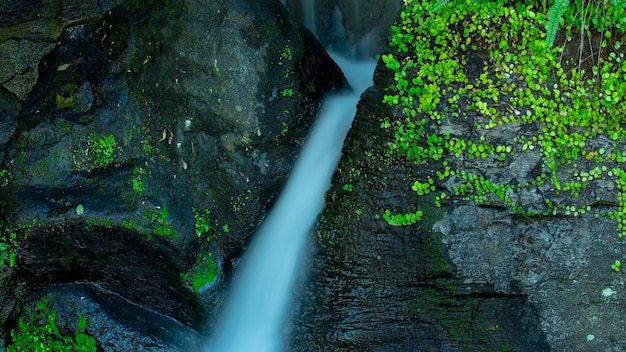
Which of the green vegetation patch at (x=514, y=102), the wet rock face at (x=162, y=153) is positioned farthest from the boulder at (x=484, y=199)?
the wet rock face at (x=162, y=153)

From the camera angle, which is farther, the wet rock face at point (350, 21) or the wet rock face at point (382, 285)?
the wet rock face at point (350, 21)

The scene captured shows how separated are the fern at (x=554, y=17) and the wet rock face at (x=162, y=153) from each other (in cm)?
176

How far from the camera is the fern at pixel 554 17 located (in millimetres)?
3930

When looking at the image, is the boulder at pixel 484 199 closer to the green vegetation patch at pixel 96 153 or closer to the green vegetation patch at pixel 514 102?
the green vegetation patch at pixel 514 102

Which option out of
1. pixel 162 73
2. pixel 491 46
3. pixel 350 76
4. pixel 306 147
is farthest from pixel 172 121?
pixel 491 46

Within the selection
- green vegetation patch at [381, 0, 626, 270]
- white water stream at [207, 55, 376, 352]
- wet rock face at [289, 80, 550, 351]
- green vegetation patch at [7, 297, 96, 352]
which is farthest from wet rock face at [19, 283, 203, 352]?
green vegetation patch at [381, 0, 626, 270]

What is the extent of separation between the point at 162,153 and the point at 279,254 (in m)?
1.17

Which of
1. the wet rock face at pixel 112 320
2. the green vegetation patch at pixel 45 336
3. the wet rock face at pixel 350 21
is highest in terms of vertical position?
Answer: the wet rock face at pixel 350 21

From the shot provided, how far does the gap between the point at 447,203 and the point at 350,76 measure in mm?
2182

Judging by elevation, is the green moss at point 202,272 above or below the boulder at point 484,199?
below

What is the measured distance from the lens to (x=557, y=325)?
404 cm

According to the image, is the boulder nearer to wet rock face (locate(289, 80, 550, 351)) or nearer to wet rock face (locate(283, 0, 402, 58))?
wet rock face (locate(289, 80, 550, 351))

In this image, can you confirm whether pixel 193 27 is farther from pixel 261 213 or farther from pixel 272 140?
pixel 261 213

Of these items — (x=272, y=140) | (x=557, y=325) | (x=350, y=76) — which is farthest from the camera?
(x=350, y=76)
